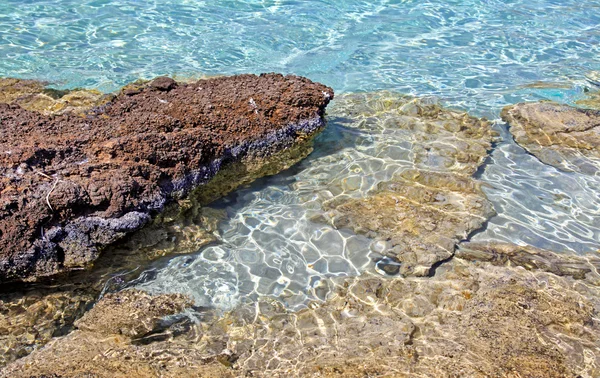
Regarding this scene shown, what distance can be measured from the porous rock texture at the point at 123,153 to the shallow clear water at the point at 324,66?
1.80 ft

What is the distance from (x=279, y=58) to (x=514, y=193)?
5.13m

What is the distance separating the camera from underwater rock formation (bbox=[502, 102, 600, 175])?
6219 millimetres

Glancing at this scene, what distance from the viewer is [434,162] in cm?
590

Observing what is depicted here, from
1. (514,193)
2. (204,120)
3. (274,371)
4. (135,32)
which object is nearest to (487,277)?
(514,193)

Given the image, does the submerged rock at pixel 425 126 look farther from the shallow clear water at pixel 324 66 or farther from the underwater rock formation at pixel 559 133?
the underwater rock formation at pixel 559 133

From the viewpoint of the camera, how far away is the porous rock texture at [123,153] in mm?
3756

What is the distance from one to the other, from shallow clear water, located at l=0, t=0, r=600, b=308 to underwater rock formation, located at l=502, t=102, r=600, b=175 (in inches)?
8.2

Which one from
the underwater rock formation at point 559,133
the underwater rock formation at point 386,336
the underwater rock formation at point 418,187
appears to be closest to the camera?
A: the underwater rock formation at point 386,336

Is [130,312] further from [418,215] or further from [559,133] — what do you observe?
[559,133]

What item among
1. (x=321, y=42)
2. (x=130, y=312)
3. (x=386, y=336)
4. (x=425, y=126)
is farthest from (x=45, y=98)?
(x=321, y=42)

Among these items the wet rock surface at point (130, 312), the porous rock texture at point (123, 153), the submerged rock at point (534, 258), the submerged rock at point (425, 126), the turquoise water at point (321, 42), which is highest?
the porous rock texture at point (123, 153)

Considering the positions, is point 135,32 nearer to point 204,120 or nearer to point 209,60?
point 209,60

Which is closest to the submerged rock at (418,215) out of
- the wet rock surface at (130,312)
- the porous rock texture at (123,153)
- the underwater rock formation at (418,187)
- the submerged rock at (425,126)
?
the underwater rock formation at (418,187)

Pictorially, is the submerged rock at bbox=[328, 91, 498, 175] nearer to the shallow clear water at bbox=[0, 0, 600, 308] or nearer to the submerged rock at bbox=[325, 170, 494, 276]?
the shallow clear water at bbox=[0, 0, 600, 308]
